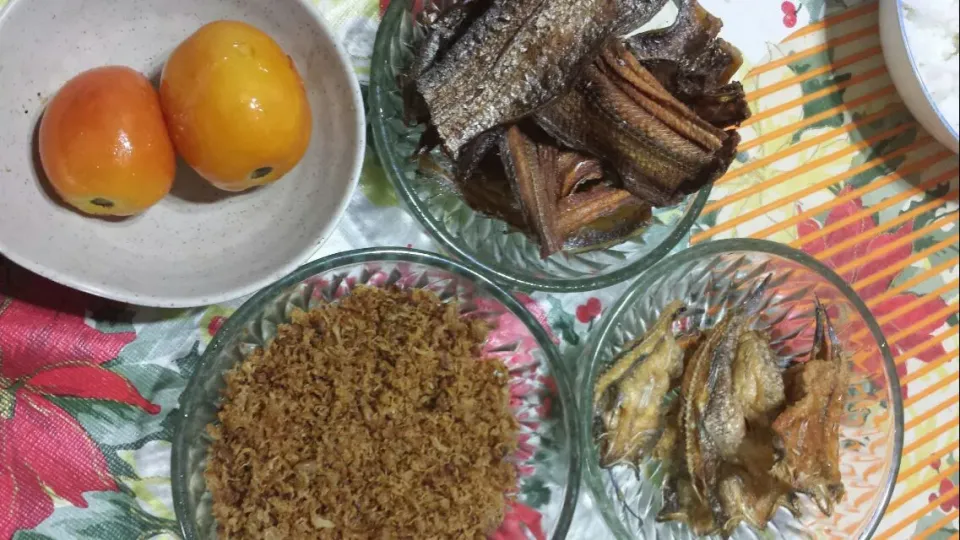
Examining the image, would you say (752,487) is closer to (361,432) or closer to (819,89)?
(361,432)

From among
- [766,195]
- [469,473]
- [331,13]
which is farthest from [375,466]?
[766,195]

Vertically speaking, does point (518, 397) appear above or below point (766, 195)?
below

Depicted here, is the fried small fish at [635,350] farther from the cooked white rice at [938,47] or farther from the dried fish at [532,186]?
the cooked white rice at [938,47]

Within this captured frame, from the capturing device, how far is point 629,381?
1.00 metres

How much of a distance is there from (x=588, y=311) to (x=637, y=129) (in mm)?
312

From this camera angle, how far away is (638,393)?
3.26 ft

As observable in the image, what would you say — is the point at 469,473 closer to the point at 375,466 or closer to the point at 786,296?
the point at 375,466

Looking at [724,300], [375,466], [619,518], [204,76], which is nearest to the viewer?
[204,76]

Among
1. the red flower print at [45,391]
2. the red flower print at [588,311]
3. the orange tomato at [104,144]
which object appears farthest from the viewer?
the red flower print at [588,311]

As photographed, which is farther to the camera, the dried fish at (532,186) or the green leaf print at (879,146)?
the green leaf print at (879,146)

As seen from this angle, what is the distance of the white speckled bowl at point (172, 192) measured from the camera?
800mm

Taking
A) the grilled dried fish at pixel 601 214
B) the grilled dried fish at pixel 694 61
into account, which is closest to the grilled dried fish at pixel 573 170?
the grilled dried fish at pixel 601 214

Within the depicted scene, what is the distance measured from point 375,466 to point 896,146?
1067 millimetres

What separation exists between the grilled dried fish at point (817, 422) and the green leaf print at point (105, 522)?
2.58 ft
